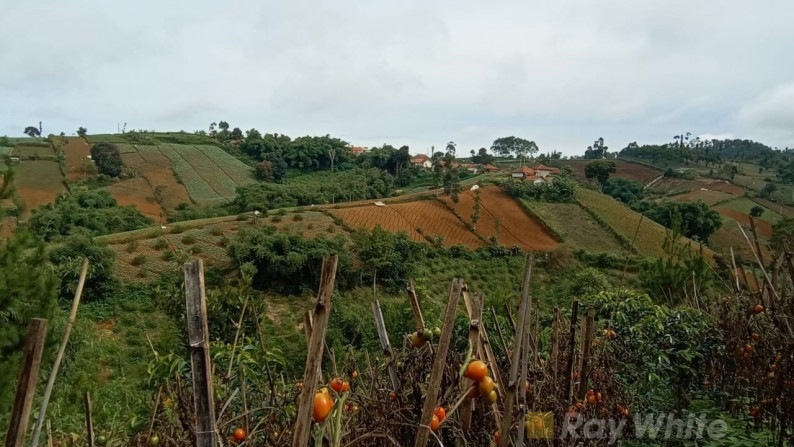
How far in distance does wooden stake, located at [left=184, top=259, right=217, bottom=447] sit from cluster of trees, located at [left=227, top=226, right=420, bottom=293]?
15.9 metres

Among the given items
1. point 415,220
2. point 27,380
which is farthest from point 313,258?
point 27,380

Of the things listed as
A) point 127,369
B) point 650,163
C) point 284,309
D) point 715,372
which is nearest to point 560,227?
point 284,309

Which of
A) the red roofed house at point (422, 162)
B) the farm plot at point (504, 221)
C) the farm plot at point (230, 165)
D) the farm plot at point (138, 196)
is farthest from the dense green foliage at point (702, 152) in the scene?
the farm plot at point (138, 196)

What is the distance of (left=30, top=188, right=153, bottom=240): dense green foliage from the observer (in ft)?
68.1

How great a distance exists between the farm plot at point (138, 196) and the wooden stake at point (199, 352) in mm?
31801

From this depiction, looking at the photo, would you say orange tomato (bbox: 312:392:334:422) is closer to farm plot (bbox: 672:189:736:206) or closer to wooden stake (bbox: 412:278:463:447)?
wooden stake (bbox: 412:278:463:447)

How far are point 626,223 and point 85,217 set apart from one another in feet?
98.8

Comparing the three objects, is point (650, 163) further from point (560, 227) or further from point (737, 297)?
point (737, 297)

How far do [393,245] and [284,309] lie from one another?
17.7ft

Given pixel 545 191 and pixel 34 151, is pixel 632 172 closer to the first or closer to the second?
pixel 545 191

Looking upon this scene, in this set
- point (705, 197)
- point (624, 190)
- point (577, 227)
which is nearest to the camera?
point (577, 227)

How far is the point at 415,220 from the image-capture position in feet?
87.2

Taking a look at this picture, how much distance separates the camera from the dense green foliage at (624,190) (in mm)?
38469

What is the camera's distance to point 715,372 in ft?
12.5
